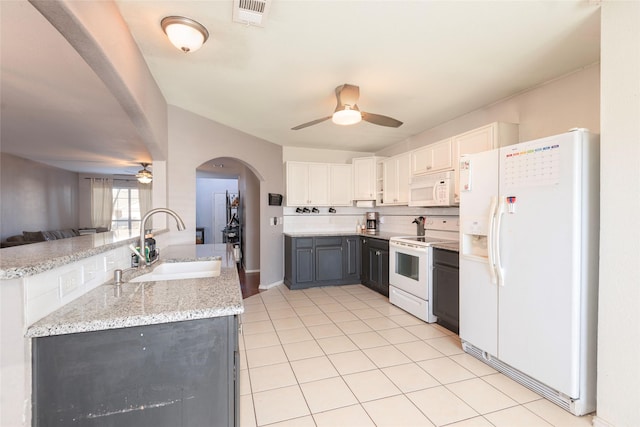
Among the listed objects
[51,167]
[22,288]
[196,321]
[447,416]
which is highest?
[51,167]

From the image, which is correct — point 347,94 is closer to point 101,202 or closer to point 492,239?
point 492,239

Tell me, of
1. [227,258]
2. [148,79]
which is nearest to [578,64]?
[227,258]

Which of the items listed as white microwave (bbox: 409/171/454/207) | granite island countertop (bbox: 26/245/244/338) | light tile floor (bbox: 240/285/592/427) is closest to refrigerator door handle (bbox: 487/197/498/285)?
light tile floor (bbox: 240/285/592/427)

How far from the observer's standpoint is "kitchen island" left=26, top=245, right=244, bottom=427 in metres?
1.00

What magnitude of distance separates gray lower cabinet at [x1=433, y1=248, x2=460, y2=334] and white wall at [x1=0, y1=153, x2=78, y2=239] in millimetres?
7753

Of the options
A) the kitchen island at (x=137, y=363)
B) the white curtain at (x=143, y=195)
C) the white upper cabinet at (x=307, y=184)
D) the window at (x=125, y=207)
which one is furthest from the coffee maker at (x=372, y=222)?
the window at (x=125, y=207)

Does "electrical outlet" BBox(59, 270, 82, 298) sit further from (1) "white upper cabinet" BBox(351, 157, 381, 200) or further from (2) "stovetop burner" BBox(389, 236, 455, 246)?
(1) "white upper cabinet" BBox(351, 157, 381, 200)

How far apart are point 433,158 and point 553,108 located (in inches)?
49.8

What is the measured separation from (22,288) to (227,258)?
4.71 ft

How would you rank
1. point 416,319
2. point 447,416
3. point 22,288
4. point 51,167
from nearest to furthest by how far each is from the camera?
point 22,288
point 447,416
point 416,319
point 51,167

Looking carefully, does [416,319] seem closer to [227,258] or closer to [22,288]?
[227,258]

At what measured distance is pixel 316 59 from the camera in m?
2.39

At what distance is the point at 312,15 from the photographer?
187cm

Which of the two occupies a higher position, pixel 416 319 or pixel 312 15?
pixel 312 15
